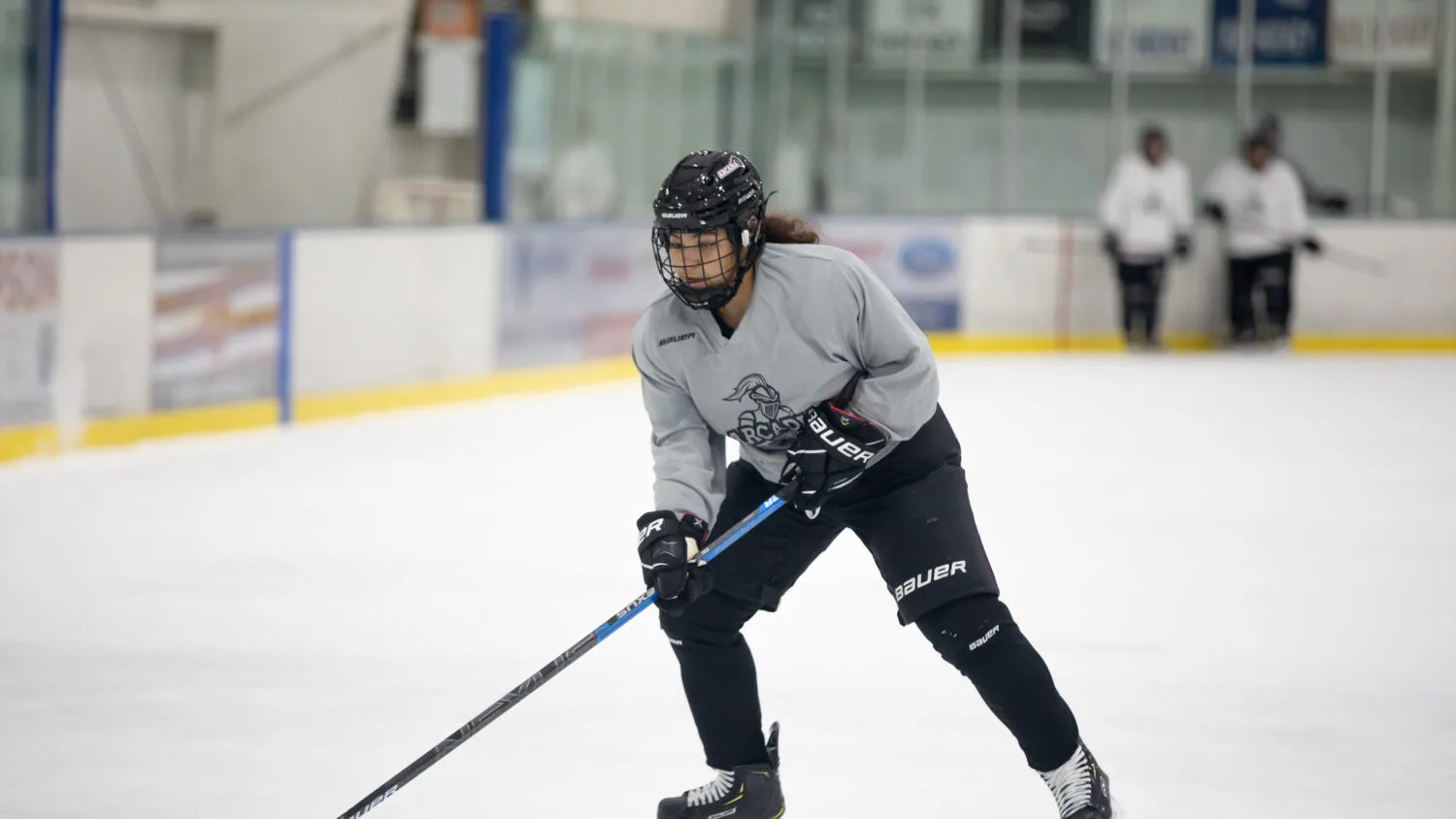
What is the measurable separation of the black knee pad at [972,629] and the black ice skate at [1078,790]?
0.64ft

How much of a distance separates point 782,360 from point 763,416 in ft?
0.33

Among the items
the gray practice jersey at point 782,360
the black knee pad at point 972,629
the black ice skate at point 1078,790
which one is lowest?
the black ice skate at point 1078,790

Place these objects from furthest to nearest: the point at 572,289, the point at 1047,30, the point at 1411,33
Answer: the point at 1047,30
the point at 1411,33
the point at 572,289

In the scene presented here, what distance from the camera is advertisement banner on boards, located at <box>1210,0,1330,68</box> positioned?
13.9 metres

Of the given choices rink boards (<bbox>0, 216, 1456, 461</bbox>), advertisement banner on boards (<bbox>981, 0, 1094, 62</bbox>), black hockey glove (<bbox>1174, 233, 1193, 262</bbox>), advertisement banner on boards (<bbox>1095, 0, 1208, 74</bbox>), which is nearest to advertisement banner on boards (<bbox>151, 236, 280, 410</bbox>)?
rink boards (<bbox>0, 216, 1456, 461</bbox>)

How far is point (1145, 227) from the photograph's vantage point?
11.9m

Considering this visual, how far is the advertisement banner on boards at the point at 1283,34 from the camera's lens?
1387cm

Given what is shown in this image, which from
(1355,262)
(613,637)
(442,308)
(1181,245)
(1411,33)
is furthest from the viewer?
(1411,33)

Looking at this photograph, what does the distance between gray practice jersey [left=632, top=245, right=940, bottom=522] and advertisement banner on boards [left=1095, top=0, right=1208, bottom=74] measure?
11.8 m

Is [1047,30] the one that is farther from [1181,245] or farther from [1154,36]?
[1181,245]

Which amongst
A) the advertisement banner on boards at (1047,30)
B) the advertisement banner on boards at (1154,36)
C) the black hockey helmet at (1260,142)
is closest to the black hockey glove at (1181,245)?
the black hockey helmet at (1260,142)

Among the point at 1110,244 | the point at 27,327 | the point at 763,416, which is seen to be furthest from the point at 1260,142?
the point at 763,416

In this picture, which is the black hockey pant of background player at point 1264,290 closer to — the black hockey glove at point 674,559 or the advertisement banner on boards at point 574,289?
the advertisement banner on boards at point 574,289

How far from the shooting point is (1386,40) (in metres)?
13.5
